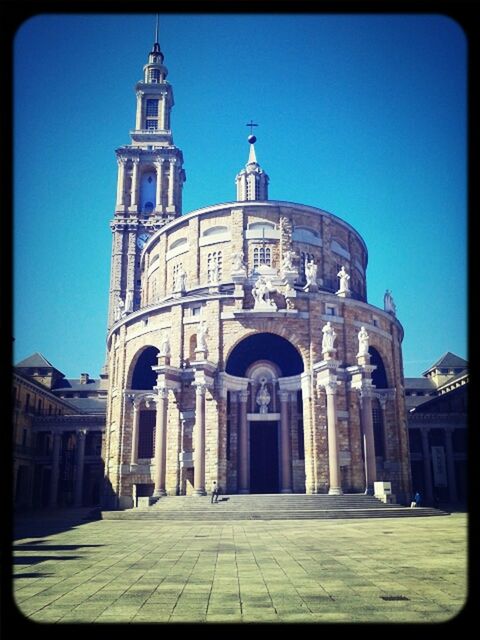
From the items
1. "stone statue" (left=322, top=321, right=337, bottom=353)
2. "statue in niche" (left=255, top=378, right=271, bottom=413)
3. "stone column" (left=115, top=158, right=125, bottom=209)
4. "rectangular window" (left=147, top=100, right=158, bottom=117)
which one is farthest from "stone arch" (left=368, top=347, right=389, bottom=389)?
"rectangular window" (left=147, top=100, right=158, bottom=117)

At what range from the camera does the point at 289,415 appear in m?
37.0

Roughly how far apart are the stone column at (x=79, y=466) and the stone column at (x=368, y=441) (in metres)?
29.7

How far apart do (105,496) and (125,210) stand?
45.2 meters

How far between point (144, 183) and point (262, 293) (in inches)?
1813

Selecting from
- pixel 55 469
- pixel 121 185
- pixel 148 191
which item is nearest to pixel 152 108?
pixel 148 191

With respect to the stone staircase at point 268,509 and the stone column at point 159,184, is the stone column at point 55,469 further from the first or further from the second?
the stone column at point 159,184

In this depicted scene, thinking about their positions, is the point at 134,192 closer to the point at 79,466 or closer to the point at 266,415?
the point at 79,466

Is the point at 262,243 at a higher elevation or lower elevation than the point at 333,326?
higher

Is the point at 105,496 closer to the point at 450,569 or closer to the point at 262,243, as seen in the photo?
the point at 262,243

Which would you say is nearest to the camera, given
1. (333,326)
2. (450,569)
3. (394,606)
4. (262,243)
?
(394,606)

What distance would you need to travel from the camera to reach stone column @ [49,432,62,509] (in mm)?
52406

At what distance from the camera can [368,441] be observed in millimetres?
35000

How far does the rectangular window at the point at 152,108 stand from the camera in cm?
8006

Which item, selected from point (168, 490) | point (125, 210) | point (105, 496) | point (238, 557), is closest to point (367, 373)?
point (168, 490)
